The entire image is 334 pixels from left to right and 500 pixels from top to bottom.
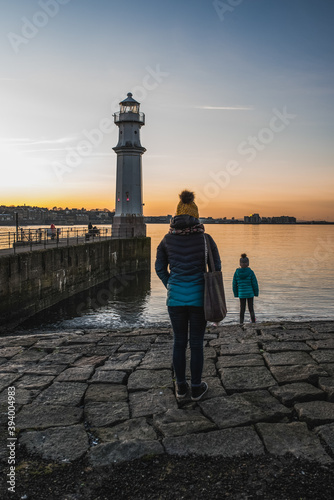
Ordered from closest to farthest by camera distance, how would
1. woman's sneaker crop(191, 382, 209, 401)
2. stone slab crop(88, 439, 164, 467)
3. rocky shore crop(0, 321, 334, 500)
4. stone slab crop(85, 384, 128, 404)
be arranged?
rocky shore crop(0, 321, 334, 500) < stone slab crop(88, 439, 164, 467) < woman's sneaker crop(191, 382, 209, 401) < stone slab crop(85, 384, 128, 404)

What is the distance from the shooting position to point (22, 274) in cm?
1455

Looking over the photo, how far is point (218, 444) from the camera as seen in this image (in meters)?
3.10

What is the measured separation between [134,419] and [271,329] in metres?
4.01

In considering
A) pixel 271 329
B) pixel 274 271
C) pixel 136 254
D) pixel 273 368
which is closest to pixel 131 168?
pixel 136 254

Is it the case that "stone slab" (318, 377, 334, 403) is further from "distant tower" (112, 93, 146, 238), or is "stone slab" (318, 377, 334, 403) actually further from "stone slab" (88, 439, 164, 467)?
"distant tower" (112, 93, 146, 238)

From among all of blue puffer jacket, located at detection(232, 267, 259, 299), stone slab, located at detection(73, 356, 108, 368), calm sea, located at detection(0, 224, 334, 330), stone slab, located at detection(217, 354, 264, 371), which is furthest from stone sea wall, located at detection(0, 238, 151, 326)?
stone slab, located at detection(217, 354, 264, 371)

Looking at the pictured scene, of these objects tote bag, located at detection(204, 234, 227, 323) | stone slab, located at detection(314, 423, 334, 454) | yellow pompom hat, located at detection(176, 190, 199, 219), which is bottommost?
stone slab, located at detection(314, 423, 334, 454)

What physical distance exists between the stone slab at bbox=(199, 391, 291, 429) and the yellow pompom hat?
1.76 m

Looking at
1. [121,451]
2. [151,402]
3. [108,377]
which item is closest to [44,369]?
[108,377]

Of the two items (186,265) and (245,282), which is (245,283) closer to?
(245,282)

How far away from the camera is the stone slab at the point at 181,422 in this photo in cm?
332

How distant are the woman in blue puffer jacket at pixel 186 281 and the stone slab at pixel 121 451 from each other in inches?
35.9

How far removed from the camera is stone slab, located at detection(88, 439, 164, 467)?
9.57 feet

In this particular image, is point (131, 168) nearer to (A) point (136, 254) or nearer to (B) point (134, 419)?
(A) point (136, 254)
